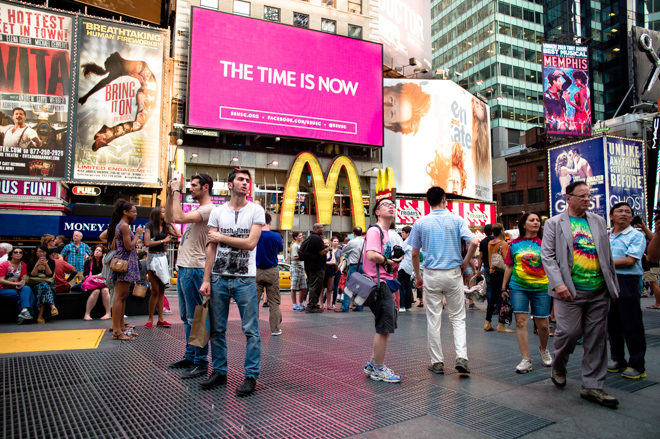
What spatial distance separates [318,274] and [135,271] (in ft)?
16.0

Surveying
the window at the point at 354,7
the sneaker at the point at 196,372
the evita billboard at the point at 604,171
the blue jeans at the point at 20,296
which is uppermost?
the window at the point at 354,7

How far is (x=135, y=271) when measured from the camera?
693 cm

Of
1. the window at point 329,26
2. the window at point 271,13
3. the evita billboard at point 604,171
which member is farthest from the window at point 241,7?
the evita billboard at point 604,171

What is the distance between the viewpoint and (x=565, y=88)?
28047 millimetres

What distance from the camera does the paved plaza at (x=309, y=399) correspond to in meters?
3.35

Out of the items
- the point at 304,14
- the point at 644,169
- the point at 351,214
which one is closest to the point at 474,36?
the point at 304,14

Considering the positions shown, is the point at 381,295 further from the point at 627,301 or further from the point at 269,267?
the point at 269,267

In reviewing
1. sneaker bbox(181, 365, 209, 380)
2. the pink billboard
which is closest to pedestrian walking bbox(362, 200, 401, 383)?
sneaker bbox(181, 365, 209, 380)

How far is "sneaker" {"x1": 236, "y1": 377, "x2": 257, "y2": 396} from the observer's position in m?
4.10

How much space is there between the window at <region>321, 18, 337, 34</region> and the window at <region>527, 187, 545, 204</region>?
28.9 meters

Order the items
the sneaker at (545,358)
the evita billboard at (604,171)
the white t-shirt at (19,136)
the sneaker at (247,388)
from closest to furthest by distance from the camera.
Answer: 1. the sneaker at (247,388)
2. the sneaker at (545,358)
3. the evita billboard at (604,171)
4. the white t-shirt at (19,136)

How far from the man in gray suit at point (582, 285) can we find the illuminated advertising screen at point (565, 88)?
26.6 metres

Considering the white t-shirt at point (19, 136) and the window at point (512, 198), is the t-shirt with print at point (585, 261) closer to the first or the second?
the white t-shirt at point (19, 136)

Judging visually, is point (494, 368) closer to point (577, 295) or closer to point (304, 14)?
point (577, 295)
